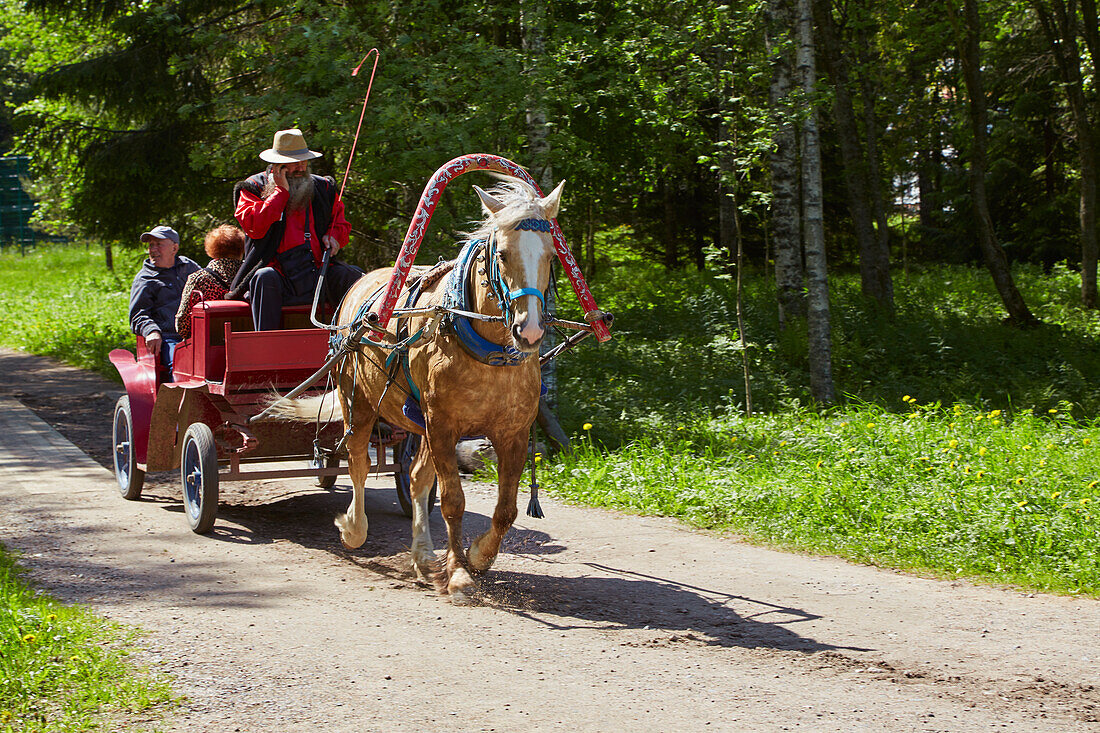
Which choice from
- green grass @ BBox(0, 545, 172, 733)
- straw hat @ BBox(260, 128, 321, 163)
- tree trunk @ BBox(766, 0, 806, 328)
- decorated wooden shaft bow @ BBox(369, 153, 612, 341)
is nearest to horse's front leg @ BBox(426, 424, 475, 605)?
decorated wooden shaft bow @ BBox(369, 153, 612, 341)

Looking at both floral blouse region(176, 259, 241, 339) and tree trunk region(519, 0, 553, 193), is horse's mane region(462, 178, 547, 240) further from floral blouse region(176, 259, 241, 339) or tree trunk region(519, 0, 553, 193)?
tree trunk region(519, 0, 553, 193)

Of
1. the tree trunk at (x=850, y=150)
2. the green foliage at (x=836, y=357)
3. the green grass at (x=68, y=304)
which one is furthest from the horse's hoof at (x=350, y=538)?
the tree trunk at (x=850, y=150)

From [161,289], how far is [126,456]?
5.26ft

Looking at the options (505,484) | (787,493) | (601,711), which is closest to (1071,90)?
(787,493)

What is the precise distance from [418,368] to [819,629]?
2.72m

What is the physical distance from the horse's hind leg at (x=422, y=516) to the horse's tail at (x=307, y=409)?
1.04m

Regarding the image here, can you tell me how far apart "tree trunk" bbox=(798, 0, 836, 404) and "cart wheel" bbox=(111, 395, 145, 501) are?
7379 mm

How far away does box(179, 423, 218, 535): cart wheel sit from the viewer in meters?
6.99

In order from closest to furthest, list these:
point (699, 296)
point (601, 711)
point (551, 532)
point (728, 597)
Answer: point (601, 711) < point (728, 597) < point (551, 532) < point (699, 296)

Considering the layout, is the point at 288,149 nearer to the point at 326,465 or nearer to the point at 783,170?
the point at 326,465

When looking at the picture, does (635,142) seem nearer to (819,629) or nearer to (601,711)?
(819,629)

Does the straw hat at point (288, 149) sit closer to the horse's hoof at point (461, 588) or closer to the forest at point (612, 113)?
the forest at point (612, 113)

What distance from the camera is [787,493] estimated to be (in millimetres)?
7625

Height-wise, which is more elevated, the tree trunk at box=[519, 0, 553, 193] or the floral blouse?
the tree trunk at box=[519, 0, 553, 193]
